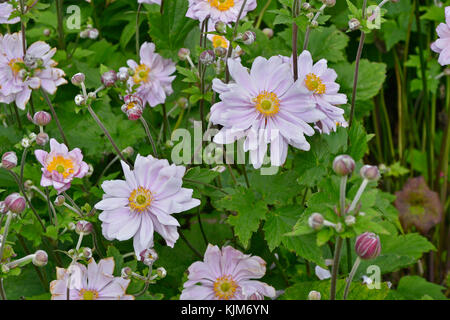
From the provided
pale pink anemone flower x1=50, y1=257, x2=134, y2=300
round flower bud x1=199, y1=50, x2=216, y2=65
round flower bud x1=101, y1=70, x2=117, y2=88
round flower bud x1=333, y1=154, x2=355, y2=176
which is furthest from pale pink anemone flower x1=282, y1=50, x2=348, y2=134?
pale pink anemone flower x1=50, y1=257, x2=134, y2=300

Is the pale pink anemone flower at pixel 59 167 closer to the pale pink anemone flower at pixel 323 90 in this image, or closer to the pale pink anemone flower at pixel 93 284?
the pale pink anemone flower at pixel 93 284

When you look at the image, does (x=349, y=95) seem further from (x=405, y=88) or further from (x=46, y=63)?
(x=46, y=63)

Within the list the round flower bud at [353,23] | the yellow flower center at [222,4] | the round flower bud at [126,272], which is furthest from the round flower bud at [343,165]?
the yellow flower center at [222,4]

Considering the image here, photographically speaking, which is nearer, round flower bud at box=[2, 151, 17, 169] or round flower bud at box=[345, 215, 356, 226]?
round flower bud at box=[345, 215, 356, 226]

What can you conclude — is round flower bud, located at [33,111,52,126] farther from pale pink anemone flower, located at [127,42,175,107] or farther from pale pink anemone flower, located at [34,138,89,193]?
pale pink anemone flower, located at [127,42,175,107]

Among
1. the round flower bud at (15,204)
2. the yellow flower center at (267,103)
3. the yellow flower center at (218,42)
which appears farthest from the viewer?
the yellow flower center at (218,42)
